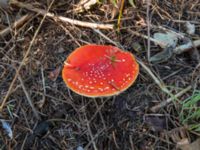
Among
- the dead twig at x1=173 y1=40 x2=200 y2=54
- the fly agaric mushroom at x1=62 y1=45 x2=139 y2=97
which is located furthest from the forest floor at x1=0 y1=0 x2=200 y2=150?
the fly agaric mushroom at x1=62 y1=45 x2=139 y2=97

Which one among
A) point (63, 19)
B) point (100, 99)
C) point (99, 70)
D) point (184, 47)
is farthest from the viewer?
point (63, 19)

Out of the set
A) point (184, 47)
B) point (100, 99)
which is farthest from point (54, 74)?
point (184, 47)

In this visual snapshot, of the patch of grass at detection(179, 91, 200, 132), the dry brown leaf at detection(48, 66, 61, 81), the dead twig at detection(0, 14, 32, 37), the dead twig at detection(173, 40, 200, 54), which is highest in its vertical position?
the dead twig at detection(0, 14, 32, 37)

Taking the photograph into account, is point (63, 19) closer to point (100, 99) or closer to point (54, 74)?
point (54, 74)

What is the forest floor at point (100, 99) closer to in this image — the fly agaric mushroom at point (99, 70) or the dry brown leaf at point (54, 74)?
the dry brown leaf at point (54, 74)

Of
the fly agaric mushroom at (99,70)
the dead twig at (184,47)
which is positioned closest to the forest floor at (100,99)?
the dead twig at (184,47)

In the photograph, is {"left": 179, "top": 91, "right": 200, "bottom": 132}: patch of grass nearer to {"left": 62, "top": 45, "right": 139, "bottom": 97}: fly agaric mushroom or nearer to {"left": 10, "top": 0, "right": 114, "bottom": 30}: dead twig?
{"left": 62, "top": 45, "right": 139, "bottom": 97}: fly agaric mushroom
